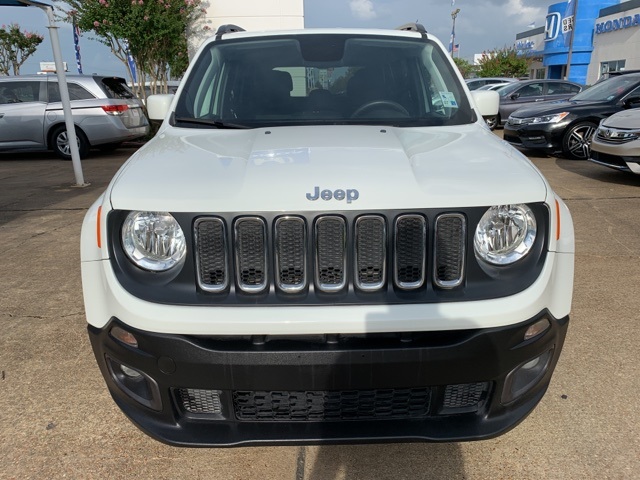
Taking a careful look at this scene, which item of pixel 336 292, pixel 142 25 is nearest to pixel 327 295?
pixel 336 292

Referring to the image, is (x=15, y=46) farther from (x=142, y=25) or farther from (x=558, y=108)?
(x=558, y=108)

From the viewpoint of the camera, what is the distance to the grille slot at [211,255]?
1.86 meters

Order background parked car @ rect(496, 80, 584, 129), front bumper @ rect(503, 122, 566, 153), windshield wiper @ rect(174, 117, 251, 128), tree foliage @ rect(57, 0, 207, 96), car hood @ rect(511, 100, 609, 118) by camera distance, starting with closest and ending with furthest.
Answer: windshield wiper @ rect(174, 117, 251, 128) → car hood @ rect(511, 100, 609, 118) → front bumper @ rect(503, 122, 566, 153) → tree foliage @ rect(57, 0, 207, 96) → background parked car @ rect(496, 80, 584, 129)

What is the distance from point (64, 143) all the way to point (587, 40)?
38.2m

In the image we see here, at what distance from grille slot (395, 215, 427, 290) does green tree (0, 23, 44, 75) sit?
95.8 feet

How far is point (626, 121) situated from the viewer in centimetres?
759

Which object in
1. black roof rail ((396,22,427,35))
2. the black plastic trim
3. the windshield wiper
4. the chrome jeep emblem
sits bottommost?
the black plastic trim

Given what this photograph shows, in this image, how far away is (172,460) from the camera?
2.35 m

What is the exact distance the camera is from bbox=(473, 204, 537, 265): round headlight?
1.94 metres

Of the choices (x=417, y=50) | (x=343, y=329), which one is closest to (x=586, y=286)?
(x=417, y=50)

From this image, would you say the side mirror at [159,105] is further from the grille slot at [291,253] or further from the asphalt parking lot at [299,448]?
the grille slot at [291,253]

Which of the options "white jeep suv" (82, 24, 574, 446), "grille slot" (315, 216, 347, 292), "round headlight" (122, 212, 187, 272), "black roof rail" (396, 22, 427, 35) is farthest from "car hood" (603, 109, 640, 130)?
"round headlight" (122, 212, 187, 272)

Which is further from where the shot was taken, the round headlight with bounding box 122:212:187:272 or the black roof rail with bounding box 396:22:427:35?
the black roof rail with bounding box 396:22:427:35

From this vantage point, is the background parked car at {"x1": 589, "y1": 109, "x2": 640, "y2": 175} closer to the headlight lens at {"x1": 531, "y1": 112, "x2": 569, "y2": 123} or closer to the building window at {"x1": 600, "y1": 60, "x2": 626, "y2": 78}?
the headlight lens at {"x1": 531, "y1": 112, "x2": 569, "y2": 123}
